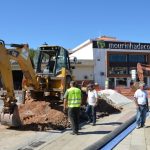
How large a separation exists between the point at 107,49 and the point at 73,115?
58628 mm

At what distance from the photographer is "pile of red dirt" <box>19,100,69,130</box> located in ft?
54.5

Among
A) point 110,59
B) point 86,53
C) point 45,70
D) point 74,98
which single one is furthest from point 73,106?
point 110,59

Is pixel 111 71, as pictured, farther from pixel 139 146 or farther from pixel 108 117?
pixel 139 146

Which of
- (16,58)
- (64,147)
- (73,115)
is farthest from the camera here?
(16,58)

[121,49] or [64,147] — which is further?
[121,49]

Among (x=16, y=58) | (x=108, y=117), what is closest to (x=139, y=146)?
(x=16, y=58)

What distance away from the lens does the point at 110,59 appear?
240 feet

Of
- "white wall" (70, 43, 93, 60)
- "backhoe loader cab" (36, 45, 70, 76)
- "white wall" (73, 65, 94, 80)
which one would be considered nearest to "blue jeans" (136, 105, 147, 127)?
"backhoe loader cab" (36, 45, 70, 76)

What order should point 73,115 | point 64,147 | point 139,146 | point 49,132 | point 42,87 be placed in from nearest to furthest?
point 139,146 < point 64,147 < point 73,115 < point 49,132 < point 42,87

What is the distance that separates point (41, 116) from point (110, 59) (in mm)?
55463

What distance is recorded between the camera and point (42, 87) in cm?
2064

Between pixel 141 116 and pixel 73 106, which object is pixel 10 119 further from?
pixel 141 116

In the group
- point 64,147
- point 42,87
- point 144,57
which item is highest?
point 144,57

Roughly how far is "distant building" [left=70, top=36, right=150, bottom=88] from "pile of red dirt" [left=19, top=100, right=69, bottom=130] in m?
48.4
